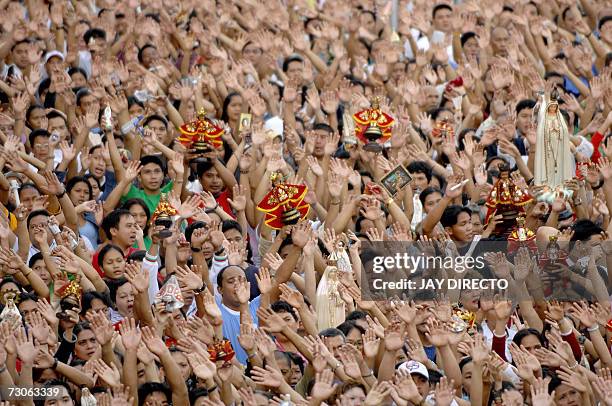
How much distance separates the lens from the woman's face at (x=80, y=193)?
1073 cm

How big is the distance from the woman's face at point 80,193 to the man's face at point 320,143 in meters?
1.74

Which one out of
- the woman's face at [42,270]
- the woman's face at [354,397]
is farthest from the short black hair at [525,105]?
the woman's face at [354,397]

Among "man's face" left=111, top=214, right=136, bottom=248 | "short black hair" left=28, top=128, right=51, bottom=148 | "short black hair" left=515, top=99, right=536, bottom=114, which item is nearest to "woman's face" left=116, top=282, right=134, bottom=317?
"man's face" left=111, top=214, right=136, bottom=248

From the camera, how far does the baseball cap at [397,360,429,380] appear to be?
8.43m

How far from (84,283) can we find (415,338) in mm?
2042

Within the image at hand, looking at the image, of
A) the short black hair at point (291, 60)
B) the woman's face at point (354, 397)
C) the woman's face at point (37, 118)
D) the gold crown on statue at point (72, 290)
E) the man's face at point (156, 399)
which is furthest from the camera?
the short black hair at point (291, 60)

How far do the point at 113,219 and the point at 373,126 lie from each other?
223 cm

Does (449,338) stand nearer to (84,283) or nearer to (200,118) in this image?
(84,283)

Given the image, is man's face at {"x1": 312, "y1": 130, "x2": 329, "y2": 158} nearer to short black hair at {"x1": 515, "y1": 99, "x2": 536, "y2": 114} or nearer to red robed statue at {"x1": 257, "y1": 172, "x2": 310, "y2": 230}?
red robed statue at {"x1": 257, "y1": 172, "x2": 310, "y2": 230}

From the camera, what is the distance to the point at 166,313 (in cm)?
882

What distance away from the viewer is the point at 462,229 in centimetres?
1041

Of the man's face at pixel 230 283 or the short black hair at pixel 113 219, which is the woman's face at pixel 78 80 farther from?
the man's face at pixel 230 283

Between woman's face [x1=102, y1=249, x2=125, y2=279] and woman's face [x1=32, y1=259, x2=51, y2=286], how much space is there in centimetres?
34

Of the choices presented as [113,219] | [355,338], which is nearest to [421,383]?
[355,338]
